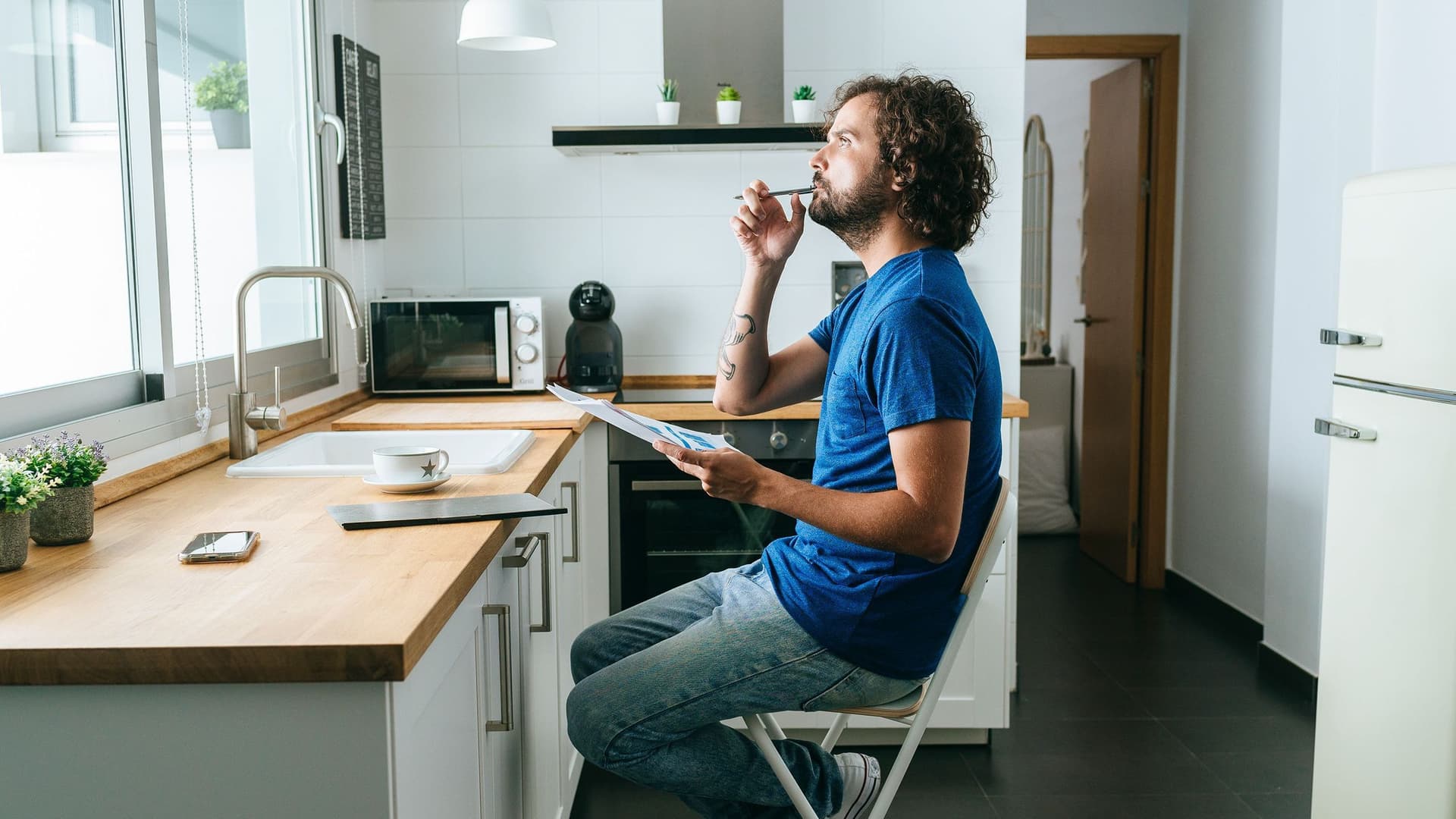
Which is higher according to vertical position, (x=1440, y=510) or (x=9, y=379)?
(x=9, y=379)

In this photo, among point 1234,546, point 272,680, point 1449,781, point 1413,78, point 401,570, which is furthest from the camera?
point 1234,546

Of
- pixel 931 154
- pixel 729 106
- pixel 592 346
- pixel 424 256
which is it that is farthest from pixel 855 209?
pixel 424 256

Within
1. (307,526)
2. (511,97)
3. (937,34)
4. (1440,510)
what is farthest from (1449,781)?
(511,97)

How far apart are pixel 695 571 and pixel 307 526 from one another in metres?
1.49

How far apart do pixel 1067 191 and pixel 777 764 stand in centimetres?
458

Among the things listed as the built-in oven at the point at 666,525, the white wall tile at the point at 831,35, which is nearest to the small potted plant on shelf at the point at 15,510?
the built-in oven at the point at 666,525

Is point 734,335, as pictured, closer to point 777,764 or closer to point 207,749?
point 777,764

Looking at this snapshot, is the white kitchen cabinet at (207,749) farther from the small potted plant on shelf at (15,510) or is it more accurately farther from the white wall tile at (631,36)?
the white wall tile at (631,36)

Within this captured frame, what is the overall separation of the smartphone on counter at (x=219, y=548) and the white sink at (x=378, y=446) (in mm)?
613

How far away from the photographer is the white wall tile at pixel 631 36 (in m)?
3.32

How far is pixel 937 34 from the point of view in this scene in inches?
130

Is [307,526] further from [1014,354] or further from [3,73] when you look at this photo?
[1014,354]

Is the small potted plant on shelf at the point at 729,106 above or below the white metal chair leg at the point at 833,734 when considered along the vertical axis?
above

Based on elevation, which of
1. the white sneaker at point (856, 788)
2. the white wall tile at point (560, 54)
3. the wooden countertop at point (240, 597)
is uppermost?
the white wall tile at point (560, 54)
